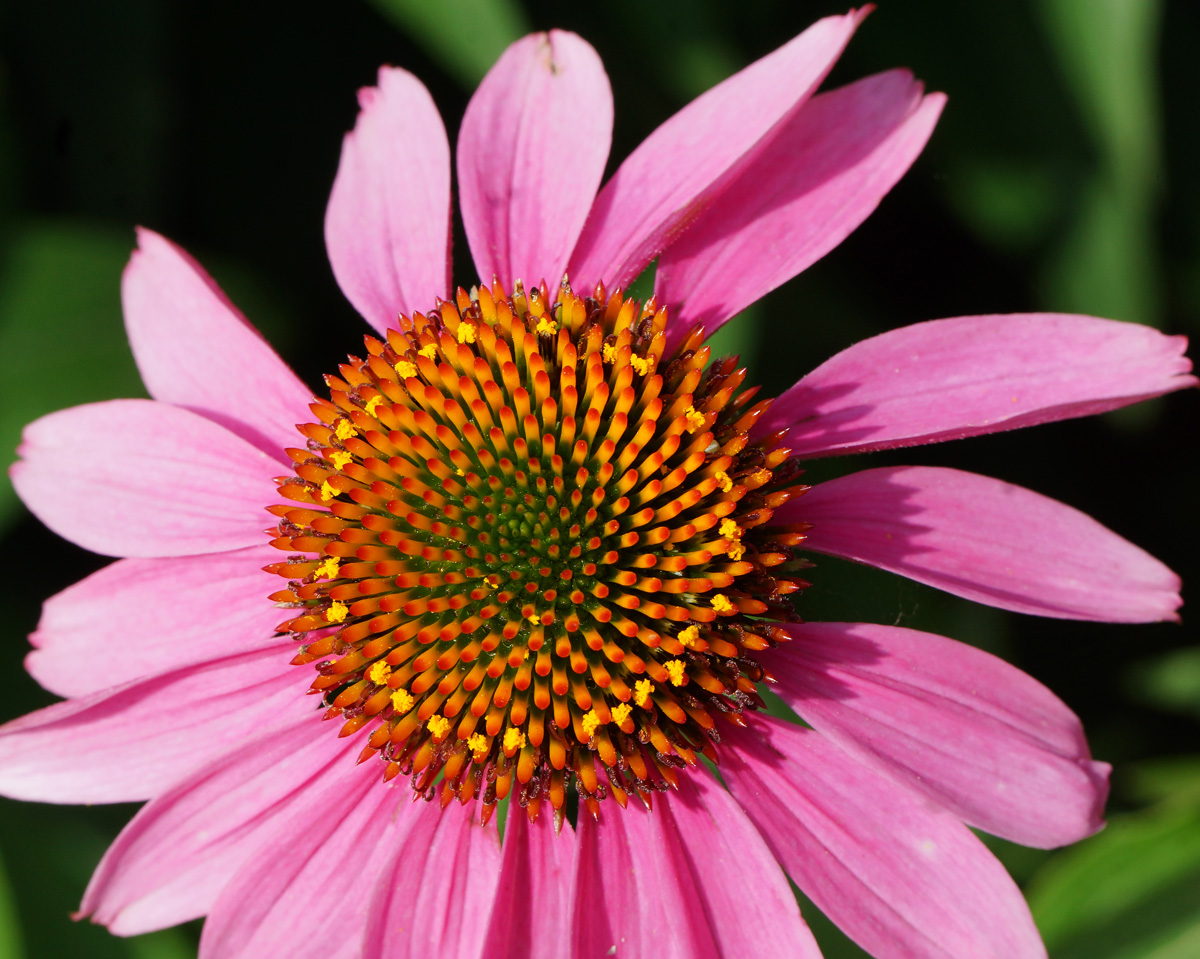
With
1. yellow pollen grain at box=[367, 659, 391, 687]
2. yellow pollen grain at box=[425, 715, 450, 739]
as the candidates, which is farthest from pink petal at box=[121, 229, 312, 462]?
yellow pollen grain at box=[425, 715, 450, 739]

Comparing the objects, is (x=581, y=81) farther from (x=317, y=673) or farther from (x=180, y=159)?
(x=180, y=159)

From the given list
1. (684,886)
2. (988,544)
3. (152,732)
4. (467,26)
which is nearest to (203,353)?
(152,732)

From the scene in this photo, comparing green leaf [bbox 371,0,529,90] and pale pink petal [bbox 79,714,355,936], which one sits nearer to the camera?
pale pink petal [bbox 79,714,355,936]

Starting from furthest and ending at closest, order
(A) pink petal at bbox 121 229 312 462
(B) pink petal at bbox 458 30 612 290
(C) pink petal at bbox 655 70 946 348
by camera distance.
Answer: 1. (A) pink petal at bbox 121 229 312 462
2. (B) pink petal at bbox 458 30 612 290
3. (C) pink petal at bbox 655 70 946 348

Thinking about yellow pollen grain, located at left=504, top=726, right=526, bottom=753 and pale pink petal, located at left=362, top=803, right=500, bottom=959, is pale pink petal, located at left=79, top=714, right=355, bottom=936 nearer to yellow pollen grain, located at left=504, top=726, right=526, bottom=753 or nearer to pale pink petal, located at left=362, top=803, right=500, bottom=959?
pale pink petal, located at left=362, top=803, right=500, bottom=959

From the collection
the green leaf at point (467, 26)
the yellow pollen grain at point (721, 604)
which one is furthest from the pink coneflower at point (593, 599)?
the green leaf at point (467, 26)

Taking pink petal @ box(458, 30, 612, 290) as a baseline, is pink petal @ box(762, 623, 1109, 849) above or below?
A: below
